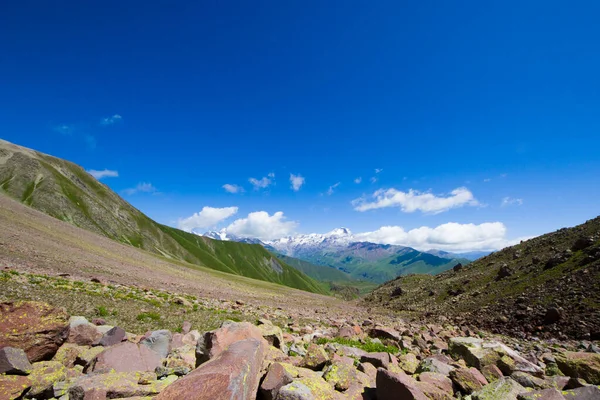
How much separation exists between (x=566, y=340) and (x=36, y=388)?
110ft

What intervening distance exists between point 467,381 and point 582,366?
15.9 ft

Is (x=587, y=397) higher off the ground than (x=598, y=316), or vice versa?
(x=587, y=397)

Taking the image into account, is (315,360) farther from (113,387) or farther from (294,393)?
(113,387)

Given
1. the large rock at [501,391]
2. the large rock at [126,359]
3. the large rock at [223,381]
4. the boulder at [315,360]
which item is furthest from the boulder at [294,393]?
the large rock at [126,359]

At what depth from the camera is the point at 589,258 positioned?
31.3 metres

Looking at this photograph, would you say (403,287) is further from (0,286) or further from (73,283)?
(0,286)

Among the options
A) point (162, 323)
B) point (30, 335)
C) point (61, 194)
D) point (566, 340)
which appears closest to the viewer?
point (30, 335)

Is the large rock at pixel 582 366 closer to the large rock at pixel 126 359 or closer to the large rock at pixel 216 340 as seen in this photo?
the large rock at pixel 216 340

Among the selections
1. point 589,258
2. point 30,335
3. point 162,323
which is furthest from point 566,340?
point 30,335

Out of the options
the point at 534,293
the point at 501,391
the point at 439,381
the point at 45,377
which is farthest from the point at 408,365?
the point at 534,293

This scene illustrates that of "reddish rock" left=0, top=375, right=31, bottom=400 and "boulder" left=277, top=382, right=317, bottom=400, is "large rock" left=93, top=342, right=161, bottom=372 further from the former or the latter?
"boulder" left=277, top=382, right=317, bottom=400

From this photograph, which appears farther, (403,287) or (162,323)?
(403,287)

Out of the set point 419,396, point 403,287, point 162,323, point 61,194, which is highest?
point 61,194

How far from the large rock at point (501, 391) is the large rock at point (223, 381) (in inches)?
240
